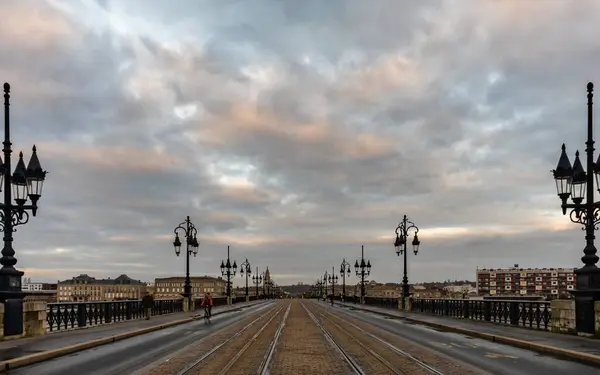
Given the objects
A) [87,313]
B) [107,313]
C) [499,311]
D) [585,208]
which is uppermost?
[585,208]

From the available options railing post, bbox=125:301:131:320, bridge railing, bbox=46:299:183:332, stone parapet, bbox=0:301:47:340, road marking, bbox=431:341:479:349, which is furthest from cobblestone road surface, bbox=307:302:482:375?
railing post, bbox=125:301:131:320

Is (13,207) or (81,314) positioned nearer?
(13,207)

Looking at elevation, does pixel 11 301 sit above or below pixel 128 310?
above

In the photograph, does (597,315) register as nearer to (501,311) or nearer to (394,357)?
(394,357)

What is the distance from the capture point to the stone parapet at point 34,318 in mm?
21422

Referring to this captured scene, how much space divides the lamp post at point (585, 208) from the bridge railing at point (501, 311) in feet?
9.86

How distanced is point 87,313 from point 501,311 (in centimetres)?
2023

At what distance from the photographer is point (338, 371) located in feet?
46.4

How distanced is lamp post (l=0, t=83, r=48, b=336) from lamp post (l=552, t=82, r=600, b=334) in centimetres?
1932

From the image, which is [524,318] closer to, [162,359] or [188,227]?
[162,359]

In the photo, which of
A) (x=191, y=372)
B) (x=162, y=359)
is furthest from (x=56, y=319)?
(x=191, y=372)

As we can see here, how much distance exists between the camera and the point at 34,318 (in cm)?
2200

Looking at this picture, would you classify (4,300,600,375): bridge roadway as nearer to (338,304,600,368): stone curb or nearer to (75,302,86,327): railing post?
(338,304,600,368): stone curb

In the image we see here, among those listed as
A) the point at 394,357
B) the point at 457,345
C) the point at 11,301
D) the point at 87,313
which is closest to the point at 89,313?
the point at 87,313
